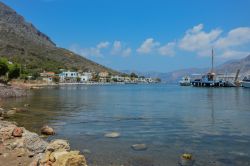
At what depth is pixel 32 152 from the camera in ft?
56.0

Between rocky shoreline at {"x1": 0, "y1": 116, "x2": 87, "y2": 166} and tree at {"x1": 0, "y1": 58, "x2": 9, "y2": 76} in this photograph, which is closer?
rocky shoreline at {"x1": 0, "y1": 116, "x2": 87, "y2": 166}

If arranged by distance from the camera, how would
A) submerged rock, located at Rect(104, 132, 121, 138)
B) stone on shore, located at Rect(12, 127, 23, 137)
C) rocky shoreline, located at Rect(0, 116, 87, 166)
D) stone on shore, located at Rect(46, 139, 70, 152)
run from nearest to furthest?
rocky shoreline, located at Rect(0, 116, 87, 166), stone on shore, located at Rect(46, 139, 70, 152), stone on shore, located at Rect(12, 127, 23, 137), submerged rock, located at Rect(104, 132, 121, 138)

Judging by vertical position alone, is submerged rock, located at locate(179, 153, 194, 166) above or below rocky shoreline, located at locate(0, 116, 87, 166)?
below

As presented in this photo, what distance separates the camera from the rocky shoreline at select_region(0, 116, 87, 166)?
12.8 meters

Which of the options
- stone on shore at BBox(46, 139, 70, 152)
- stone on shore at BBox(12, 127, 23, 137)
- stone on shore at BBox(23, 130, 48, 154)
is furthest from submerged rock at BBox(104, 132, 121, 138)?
stone on shore at BBox(46, 139, 70, 152)

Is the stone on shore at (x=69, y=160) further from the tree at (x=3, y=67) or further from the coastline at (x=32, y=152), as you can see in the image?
the tree at (x=3, y=67)

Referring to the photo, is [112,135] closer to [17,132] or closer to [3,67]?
→ [17,132]

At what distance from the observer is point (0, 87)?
68.9 meters

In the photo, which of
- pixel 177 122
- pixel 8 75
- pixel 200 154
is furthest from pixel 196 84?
pixel 200 154

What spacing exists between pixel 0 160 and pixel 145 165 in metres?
7.26

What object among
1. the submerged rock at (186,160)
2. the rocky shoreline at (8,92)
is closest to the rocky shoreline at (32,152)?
the submerged rock at (186,160)

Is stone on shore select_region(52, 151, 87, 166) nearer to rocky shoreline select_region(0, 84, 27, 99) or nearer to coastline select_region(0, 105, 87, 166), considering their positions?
coastline select_region(0, 105, 87, 166)

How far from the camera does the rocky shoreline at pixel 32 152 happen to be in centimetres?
1284

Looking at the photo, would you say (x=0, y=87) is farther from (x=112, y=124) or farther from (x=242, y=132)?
(x=242, y=132)
